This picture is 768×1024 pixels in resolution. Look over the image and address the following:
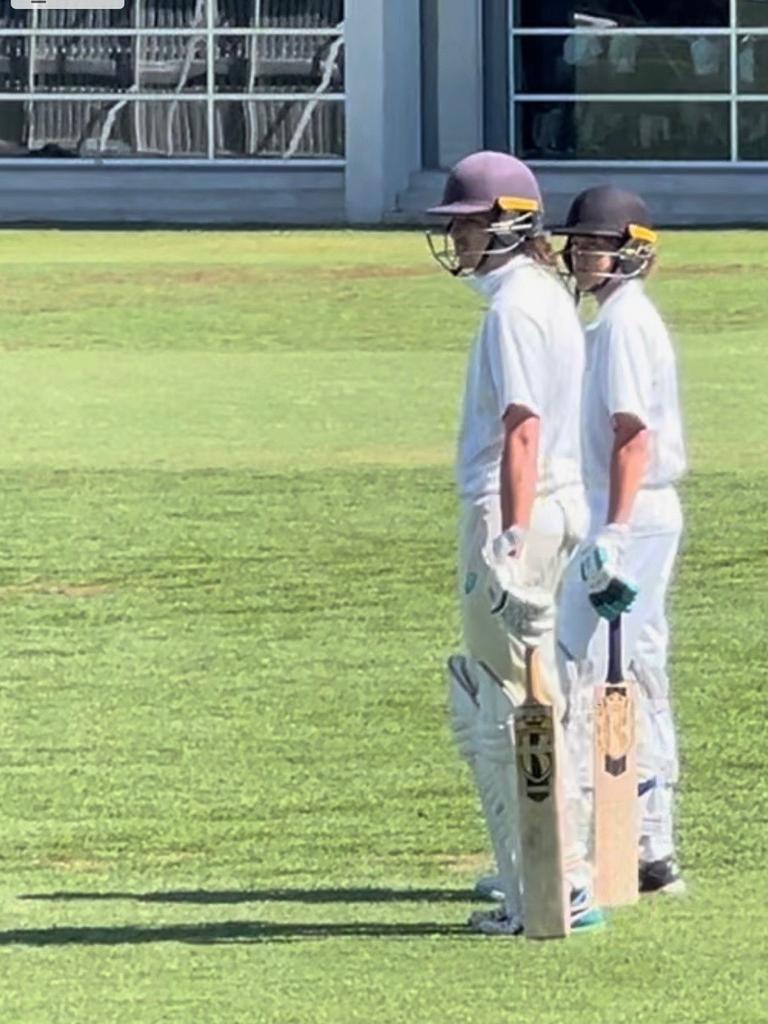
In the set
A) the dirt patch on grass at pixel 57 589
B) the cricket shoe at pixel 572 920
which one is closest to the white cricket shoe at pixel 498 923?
the cricket shoe at pixel 572 920

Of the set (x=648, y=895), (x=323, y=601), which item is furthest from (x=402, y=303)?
(x=648, y=895)

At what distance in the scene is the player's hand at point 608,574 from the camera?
7.04 meters

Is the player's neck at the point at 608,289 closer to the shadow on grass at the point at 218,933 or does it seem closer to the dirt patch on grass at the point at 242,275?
the shadow on grass at the point at 218,933

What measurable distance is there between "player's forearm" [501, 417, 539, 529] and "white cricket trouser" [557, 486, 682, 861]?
416mm

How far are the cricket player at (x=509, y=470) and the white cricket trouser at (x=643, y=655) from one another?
0.70 feet

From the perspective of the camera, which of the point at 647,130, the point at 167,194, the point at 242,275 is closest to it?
the point at 242,275

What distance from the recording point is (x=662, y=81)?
114 ft

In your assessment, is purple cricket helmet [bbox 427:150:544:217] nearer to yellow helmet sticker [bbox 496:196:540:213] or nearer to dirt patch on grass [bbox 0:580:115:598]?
yellow helmet sticker [bbox 496:196:540:213]

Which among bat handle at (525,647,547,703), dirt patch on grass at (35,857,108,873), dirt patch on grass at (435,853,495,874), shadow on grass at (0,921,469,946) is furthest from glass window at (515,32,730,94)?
bat handle at (525,647,547,703)

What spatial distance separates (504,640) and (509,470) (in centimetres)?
43

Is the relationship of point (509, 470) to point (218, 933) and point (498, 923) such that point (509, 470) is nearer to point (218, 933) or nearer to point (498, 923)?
point (498, 923)

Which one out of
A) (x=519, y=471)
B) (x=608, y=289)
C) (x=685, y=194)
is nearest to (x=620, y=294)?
(x=608, y=289)

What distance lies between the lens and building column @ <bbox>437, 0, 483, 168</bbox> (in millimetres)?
34938

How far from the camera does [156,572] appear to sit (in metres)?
13.7
